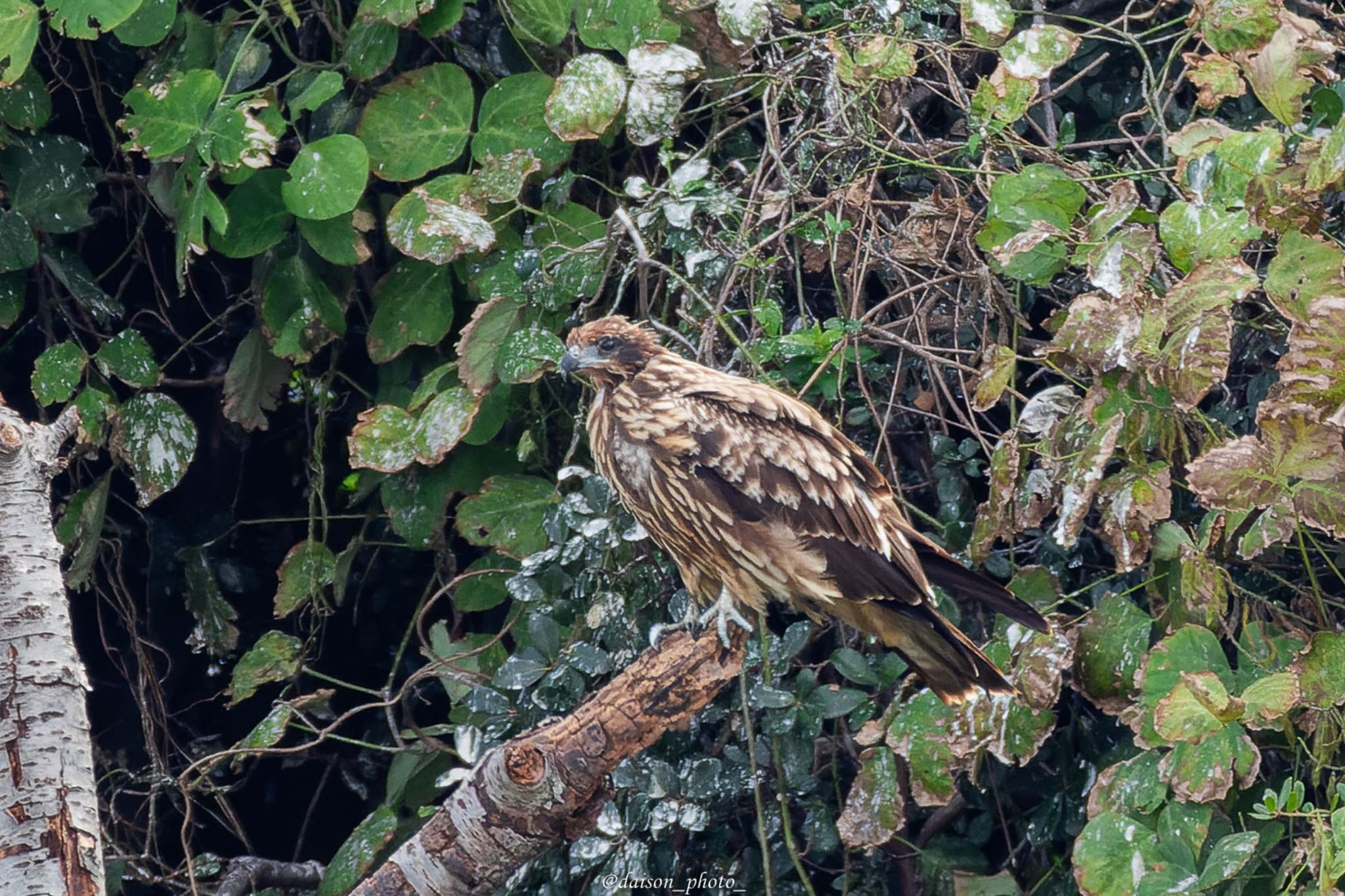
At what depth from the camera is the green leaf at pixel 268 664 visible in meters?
3.12

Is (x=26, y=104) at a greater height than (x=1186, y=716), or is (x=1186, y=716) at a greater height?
(x=26, y=104)

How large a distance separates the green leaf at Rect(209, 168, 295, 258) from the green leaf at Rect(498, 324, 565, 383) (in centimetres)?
64

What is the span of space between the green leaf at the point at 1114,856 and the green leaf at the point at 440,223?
156 centimetres

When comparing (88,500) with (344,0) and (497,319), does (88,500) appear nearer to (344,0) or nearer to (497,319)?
(497,319)

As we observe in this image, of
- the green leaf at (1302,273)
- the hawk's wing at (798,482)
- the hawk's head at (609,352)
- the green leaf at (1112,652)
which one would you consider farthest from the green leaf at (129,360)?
the green leaf at (1302,273)

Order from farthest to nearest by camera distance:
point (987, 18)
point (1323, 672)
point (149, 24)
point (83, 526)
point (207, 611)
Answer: point (207, 611), point (83, 526), point (149, 24), point (987, 18), point (1323, 672)

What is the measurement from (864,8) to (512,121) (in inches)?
30.2

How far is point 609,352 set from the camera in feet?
8.71

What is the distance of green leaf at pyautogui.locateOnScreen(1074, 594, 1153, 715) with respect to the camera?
2.34 metres

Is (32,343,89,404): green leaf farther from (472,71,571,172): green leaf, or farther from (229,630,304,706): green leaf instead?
(472,71,571,172): green leaf

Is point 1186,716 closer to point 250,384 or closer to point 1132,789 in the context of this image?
point 1132,789

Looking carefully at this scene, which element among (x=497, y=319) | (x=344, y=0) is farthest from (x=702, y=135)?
(x=344, y=0)

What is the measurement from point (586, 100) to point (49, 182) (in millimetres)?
1285

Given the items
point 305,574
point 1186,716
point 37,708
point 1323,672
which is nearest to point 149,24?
point 305,574
